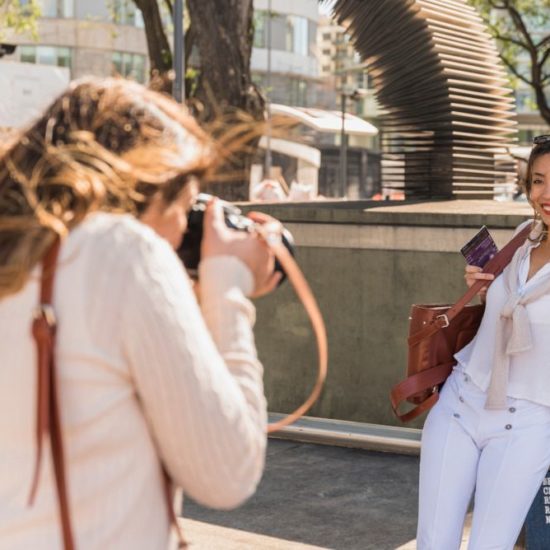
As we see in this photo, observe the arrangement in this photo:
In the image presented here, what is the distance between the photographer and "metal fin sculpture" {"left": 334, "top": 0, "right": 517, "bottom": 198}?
27.5 feet

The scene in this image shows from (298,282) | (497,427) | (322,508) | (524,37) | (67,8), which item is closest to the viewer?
(298,282)

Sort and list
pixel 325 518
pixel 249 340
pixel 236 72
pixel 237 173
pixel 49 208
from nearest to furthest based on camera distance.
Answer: pixel 49 208, pixel 249 340, pixel 237 173, pixel 325 518, pixel 236 72

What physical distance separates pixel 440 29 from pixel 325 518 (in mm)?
3863

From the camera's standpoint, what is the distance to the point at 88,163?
1738mm

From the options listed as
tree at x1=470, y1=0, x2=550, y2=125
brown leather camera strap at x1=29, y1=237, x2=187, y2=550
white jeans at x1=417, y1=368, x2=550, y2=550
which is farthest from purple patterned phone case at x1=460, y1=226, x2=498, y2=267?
tree at x1=470, y1=0, x2=550, y2=125

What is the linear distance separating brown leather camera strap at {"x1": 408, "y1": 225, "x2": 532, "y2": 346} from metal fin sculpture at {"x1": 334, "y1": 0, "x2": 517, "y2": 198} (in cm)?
440

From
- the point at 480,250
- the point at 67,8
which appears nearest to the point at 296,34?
the point at 67,8

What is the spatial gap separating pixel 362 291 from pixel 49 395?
6.01 meters

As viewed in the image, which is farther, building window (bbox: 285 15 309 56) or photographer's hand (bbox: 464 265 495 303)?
building window (bbox: 285 15 309 56)

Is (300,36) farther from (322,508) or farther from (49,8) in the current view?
(322,508)

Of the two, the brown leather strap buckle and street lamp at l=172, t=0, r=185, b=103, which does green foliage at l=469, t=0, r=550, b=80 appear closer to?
street lamp at l=172, t=0, r=185, b=103

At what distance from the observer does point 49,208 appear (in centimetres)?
170

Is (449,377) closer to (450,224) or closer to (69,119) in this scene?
(69,119)

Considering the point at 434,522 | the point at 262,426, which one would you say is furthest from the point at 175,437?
the point at 434,522
